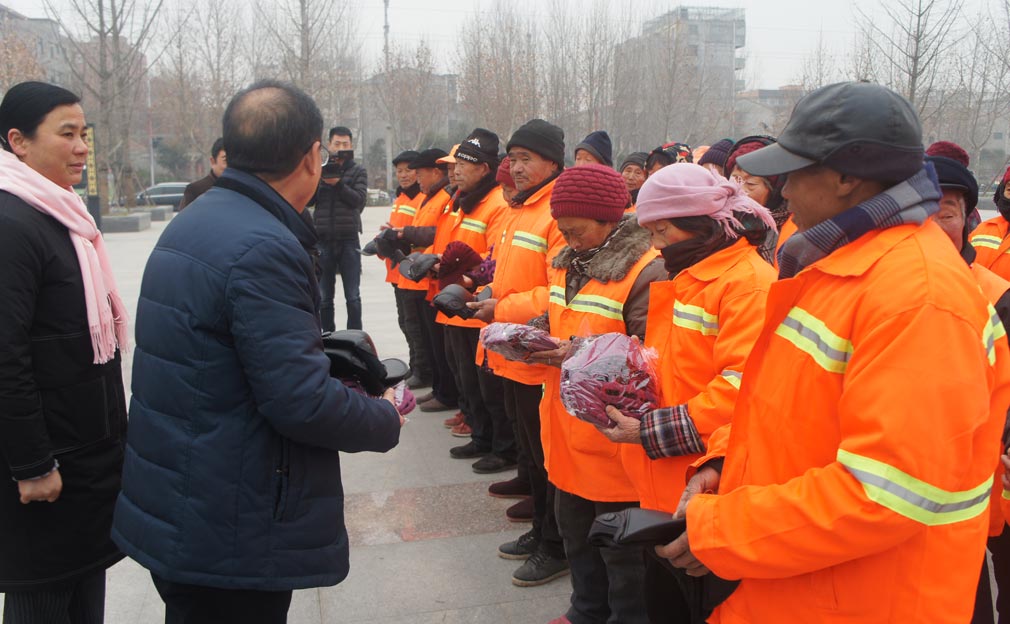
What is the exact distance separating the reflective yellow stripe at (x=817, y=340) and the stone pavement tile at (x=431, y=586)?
2.44m

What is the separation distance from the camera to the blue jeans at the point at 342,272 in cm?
880

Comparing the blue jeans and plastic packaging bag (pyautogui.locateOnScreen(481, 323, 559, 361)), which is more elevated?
plastic packaging bag (pyautogui.locateOnScreen(481, 323, 559, 361))

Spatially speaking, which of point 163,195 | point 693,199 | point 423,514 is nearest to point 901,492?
point 693,199

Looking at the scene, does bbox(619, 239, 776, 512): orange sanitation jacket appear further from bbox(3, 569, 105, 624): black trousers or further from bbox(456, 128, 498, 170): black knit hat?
bbox(456, 128, 498, 170): black knit hat

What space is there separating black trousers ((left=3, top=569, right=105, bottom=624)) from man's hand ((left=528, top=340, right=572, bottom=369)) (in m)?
1.82

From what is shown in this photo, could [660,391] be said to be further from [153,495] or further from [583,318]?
[153,495]

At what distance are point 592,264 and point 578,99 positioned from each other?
2887cm

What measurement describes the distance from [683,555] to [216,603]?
1.29m

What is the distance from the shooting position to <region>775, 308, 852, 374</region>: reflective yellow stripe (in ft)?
5.13

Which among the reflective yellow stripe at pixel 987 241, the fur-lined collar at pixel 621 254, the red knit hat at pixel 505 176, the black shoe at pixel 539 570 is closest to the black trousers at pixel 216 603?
the fur-lined collar at pixel 621 254

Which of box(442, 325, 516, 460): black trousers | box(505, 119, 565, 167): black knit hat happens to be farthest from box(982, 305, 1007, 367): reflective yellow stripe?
box(442, 325, 516, 460): black trousers

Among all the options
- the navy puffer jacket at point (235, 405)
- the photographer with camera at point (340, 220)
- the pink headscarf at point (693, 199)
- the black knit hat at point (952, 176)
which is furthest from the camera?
the photographer with camera at point (340, 220)

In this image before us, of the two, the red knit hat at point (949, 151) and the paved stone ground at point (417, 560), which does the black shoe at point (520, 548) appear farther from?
the red knit hat at point (949, 151)

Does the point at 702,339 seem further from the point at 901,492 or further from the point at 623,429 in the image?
the point at 901,492
